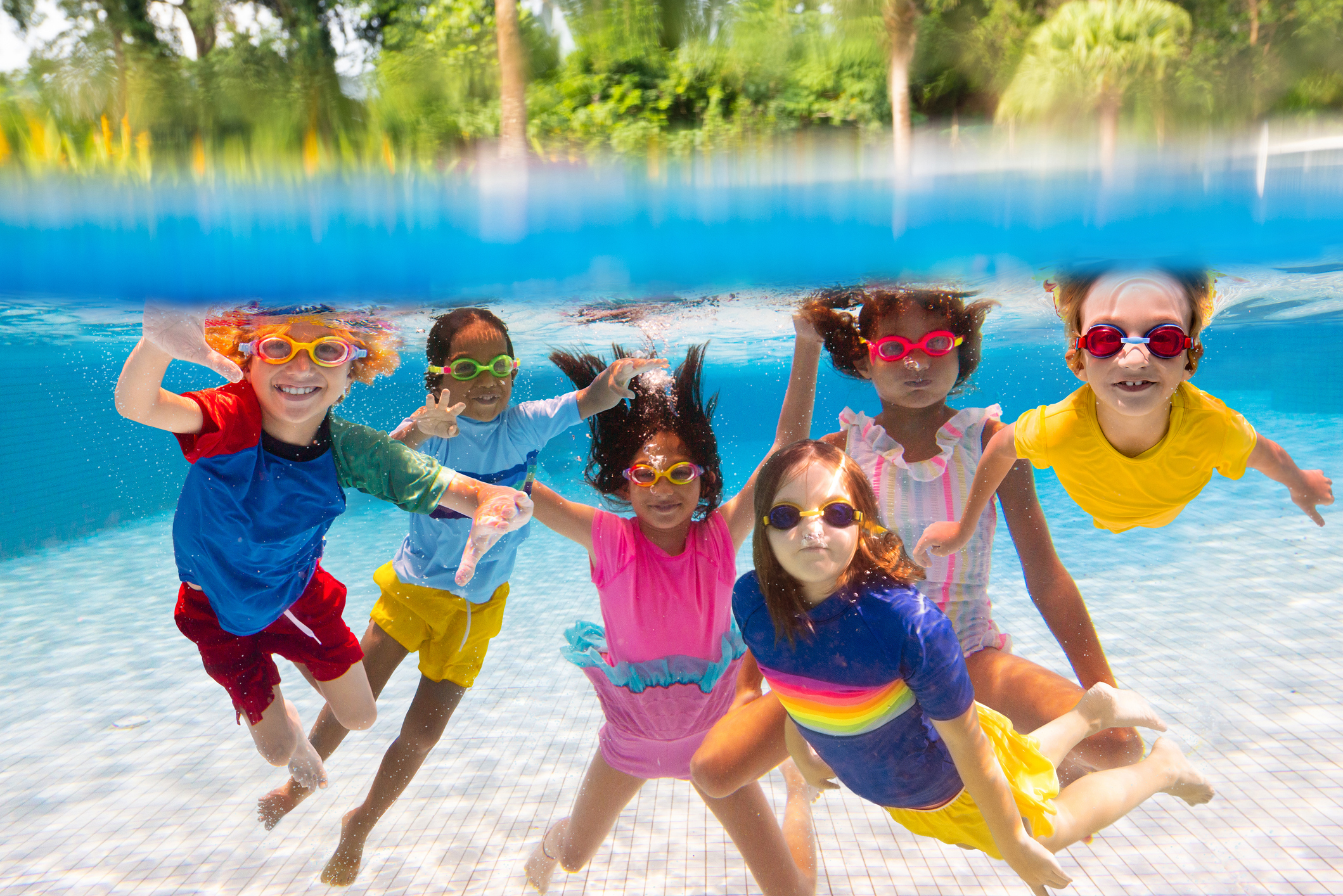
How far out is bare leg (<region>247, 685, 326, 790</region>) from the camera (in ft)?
14.4

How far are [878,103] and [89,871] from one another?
7.46m

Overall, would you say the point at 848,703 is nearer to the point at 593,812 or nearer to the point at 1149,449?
the point at 1149,449

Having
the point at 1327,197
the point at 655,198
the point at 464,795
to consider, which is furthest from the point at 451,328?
the point at 1327,197

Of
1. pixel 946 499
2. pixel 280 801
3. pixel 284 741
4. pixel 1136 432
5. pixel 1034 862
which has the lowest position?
pixel 280 801

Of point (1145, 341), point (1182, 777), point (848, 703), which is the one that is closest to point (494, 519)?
point (848, 703)

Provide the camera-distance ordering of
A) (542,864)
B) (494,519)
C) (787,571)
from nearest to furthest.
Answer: (787,571), (494,519), (542,864)

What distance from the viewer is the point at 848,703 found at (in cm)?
333

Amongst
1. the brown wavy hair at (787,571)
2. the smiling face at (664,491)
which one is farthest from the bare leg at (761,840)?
the smiling face at (664,491)

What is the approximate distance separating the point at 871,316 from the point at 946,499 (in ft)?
5.02

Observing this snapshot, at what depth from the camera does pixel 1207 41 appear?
4.38 meters

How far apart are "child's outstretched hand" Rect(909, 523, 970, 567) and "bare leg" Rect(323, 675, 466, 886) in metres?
2.98

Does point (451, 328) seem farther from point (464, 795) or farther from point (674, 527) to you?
point (464, 795)

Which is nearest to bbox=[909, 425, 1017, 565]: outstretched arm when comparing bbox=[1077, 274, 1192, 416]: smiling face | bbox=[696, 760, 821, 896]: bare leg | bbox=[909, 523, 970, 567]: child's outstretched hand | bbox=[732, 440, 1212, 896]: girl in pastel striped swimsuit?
bbox=[909, 523, 970, 567]: child's outstretched hand

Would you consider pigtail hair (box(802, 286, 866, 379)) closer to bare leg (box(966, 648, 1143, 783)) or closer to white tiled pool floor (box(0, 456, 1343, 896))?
bare leg (box(966, 648, 1143, 783))
